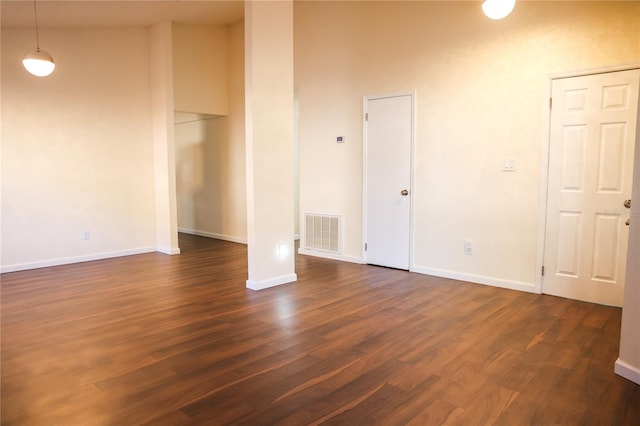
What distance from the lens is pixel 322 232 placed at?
587 cm

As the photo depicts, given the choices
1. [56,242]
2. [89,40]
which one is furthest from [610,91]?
[56,242]

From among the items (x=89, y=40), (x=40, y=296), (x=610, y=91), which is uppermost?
(x=89, y=40)

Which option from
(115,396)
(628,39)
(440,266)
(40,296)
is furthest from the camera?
(440,266)

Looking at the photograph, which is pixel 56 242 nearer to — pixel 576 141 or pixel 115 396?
pixel 115 396

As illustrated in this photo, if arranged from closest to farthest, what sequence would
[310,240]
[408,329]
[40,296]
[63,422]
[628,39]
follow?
[63,422], [408,329], [628,39], [40,296], [310,240]

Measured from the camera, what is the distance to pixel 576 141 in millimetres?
3736

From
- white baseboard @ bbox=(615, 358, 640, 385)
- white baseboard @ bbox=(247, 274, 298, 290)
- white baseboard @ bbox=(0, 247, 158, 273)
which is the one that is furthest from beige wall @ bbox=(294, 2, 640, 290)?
white baseboard @ bbox=(0, 247, 158, 273)

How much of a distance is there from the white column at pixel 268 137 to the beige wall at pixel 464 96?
4.22ft

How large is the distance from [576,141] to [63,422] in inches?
169

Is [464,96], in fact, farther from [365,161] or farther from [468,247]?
[468,247]

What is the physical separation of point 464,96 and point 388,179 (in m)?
1.27

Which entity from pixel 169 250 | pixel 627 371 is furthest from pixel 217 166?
pixel 627 371

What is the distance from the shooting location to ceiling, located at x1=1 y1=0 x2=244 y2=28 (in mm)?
4352

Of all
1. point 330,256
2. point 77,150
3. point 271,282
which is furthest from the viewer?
point 330,256
